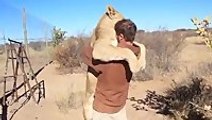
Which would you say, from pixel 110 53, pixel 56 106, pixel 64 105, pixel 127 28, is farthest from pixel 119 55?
pixel 56 106

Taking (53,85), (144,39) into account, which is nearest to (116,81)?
(53,85)

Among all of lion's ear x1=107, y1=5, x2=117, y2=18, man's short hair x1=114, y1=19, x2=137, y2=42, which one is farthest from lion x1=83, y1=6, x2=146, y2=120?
man's short hair x1=114, y1=19, x2=137, y2=42

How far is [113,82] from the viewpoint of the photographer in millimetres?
4219

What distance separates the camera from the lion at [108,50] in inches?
163

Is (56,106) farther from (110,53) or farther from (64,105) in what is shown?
(110,53)

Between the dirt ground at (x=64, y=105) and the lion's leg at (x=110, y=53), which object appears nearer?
the lion's leg at (x=110, y=53)

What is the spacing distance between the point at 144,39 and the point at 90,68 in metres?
20.2

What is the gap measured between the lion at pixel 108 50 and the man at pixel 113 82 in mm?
72

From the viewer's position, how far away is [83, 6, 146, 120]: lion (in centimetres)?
413

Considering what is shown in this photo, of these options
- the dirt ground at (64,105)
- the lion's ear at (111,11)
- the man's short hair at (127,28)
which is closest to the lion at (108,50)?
the lion's ear at (111,11)

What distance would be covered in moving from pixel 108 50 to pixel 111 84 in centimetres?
32

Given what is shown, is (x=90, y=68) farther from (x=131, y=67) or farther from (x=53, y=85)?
(x=53, y=85)

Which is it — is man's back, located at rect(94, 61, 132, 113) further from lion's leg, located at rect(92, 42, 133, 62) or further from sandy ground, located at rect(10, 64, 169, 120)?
sandy ground, located at rect(10, 64, 169, 120)

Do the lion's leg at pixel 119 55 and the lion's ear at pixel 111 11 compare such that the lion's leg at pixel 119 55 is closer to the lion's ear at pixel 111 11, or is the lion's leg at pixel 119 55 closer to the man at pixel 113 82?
the man at pixel 113 82
